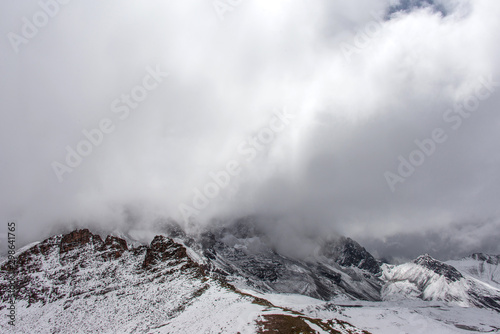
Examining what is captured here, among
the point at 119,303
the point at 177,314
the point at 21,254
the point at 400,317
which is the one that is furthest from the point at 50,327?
the point at 400,317

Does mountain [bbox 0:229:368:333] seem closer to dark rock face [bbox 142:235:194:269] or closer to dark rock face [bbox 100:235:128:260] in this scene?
dark rock face [bbox 100:235:128:260]

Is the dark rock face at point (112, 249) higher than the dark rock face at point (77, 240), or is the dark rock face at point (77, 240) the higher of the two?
the dark rock face at point (112, 249)

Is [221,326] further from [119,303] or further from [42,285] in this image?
[42,285]

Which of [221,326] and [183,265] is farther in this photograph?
[183,265]

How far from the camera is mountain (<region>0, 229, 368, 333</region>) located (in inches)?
2511

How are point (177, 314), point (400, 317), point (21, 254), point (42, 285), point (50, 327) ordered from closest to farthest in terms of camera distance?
1. point (177, 314)
2. point (50, 327)
3. point (42, 285)
4. point (21, 254)
5. point (400, 317)

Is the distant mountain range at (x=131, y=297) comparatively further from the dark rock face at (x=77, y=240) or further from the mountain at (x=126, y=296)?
the dark rock face at (x=77, y=240)

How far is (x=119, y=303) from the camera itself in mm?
85688

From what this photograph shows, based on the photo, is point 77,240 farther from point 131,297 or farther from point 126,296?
point 131,297

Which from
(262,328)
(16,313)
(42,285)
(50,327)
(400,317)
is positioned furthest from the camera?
(400,317)

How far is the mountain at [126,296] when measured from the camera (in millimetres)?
63781

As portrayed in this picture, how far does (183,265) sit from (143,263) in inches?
647

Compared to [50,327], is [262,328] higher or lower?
higher

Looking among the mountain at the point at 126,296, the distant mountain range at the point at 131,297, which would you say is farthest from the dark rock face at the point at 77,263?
the distant mountain range at the point at 131,297
